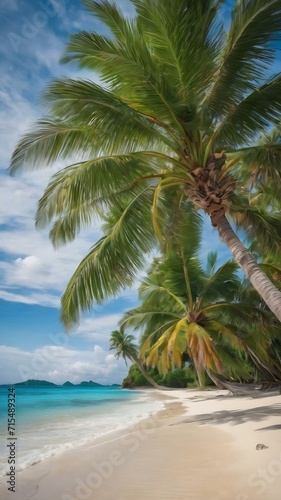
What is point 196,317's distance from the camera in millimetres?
11609

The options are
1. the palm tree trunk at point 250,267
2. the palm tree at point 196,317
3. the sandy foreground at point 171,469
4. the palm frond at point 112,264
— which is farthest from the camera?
the palm tree at point 196,317

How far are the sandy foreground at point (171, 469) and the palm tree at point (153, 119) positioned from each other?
2249 mm

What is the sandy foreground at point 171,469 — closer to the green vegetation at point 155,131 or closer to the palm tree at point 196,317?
the green vegetation at point 155,131

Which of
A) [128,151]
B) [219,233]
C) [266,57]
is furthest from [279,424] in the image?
[266,57]

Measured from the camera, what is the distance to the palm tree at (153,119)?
17.7 feet

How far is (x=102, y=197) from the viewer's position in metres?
6.83

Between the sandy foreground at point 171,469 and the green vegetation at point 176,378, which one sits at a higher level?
the sandy foreground at point 171,469

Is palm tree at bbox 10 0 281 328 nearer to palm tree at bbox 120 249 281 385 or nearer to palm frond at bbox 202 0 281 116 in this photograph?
palm frond at bbox 202 0 281 116

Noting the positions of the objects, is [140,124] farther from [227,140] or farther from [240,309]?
[240,309]

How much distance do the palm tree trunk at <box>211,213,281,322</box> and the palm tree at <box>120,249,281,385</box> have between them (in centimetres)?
450

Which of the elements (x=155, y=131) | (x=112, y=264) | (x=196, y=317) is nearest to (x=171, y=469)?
(x=112, y=264)

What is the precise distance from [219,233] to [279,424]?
12.3 ft

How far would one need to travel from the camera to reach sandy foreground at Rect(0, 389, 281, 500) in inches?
142

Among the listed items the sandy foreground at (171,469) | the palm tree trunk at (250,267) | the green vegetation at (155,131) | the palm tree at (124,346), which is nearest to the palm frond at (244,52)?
the green vegetation at (155,131)
